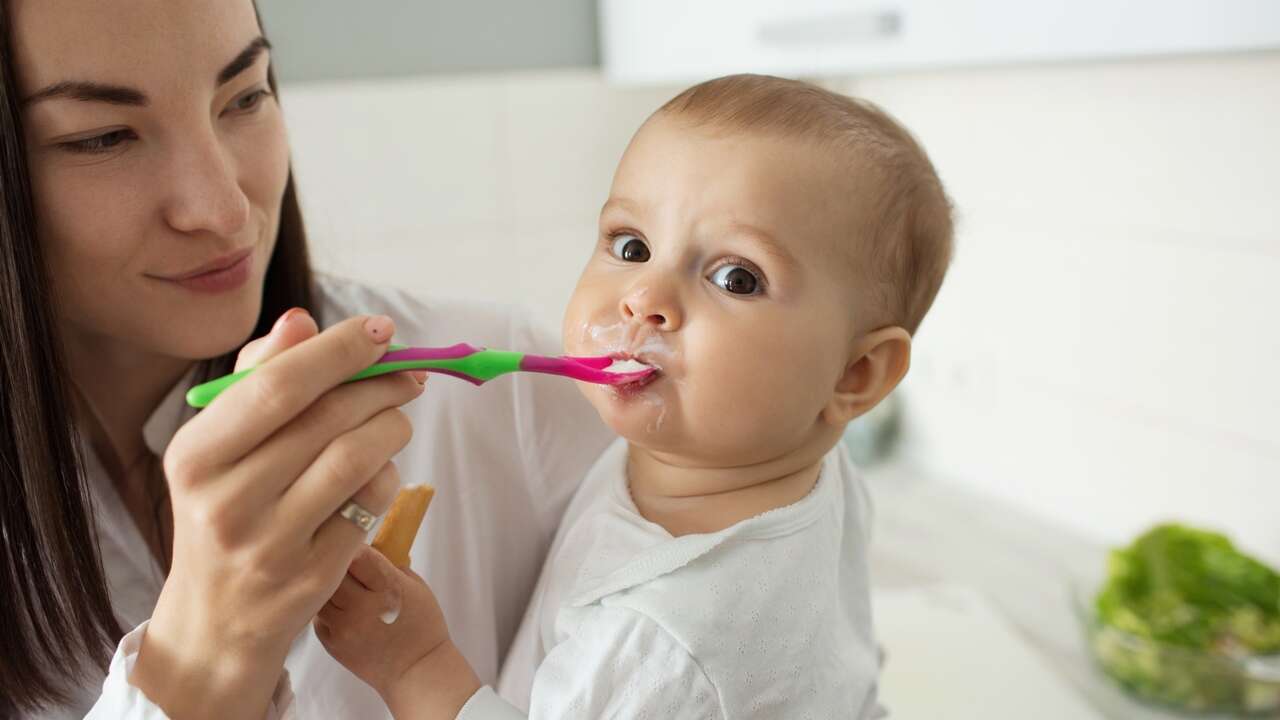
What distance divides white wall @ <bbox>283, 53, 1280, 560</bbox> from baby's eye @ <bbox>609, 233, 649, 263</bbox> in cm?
89

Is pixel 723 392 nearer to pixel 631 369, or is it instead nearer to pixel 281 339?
pixel 631 369

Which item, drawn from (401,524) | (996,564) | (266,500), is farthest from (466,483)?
(996,564)

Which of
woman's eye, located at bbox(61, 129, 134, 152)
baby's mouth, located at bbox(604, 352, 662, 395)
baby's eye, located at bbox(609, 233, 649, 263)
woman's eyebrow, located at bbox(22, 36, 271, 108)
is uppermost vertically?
woman's eyebrow, located at bbox(22, 36, 271, 108)

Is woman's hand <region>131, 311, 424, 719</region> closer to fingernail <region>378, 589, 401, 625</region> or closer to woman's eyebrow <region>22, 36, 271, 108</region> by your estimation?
fingernail <region>378, 589, 401, 625</region>

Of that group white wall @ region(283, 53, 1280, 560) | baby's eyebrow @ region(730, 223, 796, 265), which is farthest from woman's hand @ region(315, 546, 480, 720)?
white wall @ region(283, 53, 1280, 560)

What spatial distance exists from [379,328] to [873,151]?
367 mm

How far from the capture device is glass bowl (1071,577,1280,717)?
1304 mm

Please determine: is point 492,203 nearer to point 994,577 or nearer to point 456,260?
point 456,260

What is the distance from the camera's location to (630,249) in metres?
0.80

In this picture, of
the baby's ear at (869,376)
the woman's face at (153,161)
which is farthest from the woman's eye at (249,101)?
the baby's ear at (869,376)

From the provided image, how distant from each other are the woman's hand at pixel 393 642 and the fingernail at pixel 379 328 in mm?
192

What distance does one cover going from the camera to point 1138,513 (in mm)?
1720

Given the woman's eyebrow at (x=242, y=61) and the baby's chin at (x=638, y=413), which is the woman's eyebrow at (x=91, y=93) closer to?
the woman's eyebrow at (x=242, y=61)

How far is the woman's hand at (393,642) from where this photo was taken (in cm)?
76
